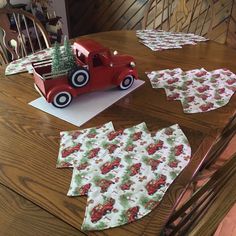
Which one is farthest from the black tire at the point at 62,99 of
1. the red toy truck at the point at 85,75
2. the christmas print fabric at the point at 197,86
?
the christmas print fabric at the point at 197,86

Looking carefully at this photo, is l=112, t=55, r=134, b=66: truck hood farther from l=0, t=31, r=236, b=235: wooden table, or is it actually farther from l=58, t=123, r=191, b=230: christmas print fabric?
l=58, t=123, r=191, b=230: christmas print fabric

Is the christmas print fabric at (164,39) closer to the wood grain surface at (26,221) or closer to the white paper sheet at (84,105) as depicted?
the white paper sheet at (84,105)

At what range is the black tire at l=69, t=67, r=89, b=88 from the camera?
106cm

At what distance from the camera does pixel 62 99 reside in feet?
3.52

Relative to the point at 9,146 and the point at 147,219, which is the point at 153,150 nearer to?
the point at 147,219

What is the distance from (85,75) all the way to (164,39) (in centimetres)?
80

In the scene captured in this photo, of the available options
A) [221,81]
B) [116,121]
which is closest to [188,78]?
[221,81]

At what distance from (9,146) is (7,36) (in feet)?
2.99

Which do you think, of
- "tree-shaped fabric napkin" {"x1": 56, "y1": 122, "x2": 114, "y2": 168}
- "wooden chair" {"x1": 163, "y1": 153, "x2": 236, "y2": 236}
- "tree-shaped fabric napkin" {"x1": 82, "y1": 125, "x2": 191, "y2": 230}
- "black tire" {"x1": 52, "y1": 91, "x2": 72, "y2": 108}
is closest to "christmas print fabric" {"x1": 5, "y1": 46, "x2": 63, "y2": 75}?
"black tire" {"x1": 52, "y1": 91, "x2": 72, "y2": 108}

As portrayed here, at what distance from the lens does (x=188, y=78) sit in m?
1.29

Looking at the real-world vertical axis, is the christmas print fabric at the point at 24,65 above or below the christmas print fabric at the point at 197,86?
below

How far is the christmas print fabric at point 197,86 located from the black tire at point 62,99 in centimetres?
37

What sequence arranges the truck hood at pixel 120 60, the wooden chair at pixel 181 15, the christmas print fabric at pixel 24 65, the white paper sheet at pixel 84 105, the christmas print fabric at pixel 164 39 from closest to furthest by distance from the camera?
1. the white paper sheet at pixel 84 105
2. the truck hood at pixel 120 60
3. the christmas print fabric at pixel 24 65
4. the christmas print fabric at pixel 164 39
5. the wooden chair at pixel 181 15

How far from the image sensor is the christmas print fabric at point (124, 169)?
0.71 meters
